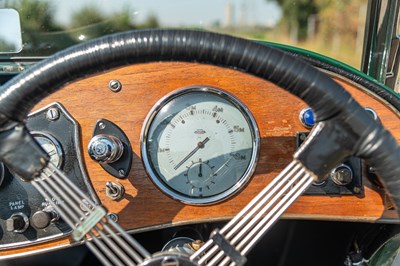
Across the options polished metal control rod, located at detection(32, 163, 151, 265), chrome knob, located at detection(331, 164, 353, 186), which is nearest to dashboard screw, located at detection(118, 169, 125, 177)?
polished metal control rod, located at detection(32, 163, 151, 265)

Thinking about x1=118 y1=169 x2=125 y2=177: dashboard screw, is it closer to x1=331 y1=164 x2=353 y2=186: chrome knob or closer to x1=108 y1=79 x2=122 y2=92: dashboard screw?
x1=108 y1=79 x2=122 y2=92: dashboard screw

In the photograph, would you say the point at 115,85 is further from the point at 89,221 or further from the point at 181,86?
the point at 89,221

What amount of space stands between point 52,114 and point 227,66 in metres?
0.77

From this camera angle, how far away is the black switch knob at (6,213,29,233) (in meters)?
1.49

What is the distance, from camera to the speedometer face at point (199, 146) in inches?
58.5

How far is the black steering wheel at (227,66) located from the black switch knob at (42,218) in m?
0.52

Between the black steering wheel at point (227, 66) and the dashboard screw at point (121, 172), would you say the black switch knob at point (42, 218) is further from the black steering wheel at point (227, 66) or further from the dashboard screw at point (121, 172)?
the black steering wheel at point (227, 66)

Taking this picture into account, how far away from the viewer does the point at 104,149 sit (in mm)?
1430

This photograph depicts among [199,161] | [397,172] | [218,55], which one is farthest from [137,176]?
[397,172]

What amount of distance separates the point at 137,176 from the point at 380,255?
0.88 metres

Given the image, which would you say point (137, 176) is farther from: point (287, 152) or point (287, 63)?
point (287, 63)

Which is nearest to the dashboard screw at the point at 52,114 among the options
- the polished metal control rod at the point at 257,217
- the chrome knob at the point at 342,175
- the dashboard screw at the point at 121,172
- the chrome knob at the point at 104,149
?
the chrome knob at the point at 104,149

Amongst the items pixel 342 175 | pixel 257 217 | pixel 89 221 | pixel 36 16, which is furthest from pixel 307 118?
pixel 36 16

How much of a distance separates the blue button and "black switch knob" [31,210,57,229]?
Answer: 0.83 meters
